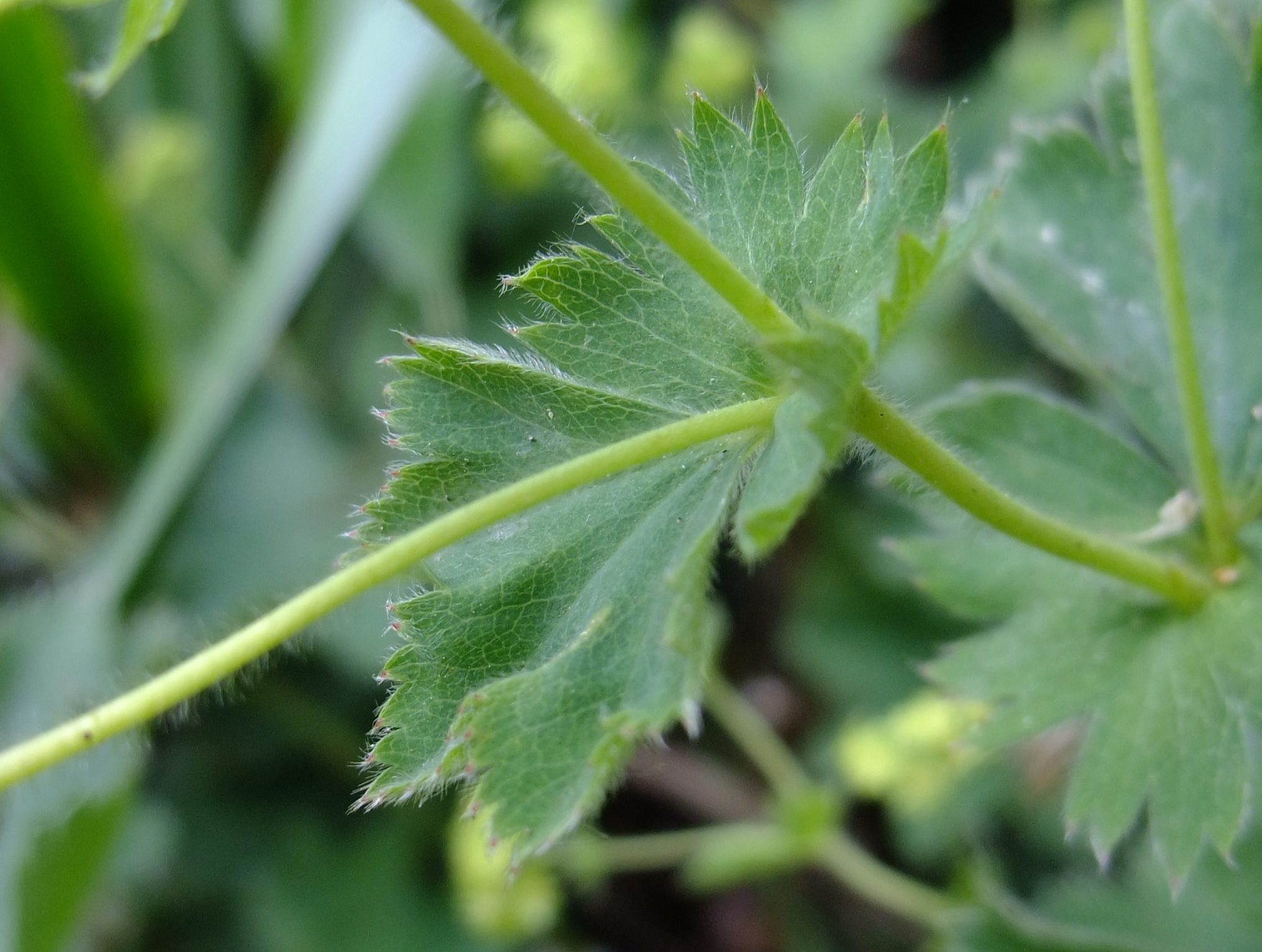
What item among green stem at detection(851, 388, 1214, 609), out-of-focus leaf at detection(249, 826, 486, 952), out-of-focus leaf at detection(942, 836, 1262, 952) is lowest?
out-of-focus leaf at detection(942, 836, 1262, 952)

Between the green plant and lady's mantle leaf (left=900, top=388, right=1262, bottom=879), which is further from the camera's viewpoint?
lady's mantle leaf (left=900, top=388, right=1262, bottom=879)

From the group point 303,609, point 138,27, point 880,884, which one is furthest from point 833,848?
point 138,27

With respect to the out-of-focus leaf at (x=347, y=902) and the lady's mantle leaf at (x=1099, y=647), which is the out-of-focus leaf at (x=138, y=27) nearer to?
the lady's mantle leaf at (x=1099, y=647)

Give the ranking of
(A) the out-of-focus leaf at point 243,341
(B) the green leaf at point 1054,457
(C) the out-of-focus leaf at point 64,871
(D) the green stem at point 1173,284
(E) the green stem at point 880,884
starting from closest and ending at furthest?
(D) the green stem at point 1173,284 → (B) the green leaf at point 1054,457 → (C) the out-of-focus leaf at point 64,871 → (E) the green stem at point 880,884 → (A) the out-of-focus leaf at point 243,341

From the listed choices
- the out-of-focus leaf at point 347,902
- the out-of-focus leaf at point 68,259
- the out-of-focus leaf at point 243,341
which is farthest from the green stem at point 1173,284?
the out-of-focus leaf at point 68,259

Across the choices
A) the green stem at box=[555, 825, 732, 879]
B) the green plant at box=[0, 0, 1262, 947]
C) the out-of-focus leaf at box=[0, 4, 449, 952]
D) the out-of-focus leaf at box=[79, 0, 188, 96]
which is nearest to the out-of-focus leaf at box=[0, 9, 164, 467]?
the out-of-focus leaf at box=[0, 4, 449, 952]

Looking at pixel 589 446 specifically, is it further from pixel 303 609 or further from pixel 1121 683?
pixel 1121 683

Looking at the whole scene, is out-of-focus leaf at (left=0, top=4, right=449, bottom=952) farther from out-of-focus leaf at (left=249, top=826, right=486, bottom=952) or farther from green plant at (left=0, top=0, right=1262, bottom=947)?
green plant at (left=0, top=0, right=1262, bottom=947)

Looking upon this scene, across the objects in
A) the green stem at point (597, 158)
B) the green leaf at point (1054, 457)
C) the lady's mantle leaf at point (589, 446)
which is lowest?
the green leaf at point (1054, 457)
